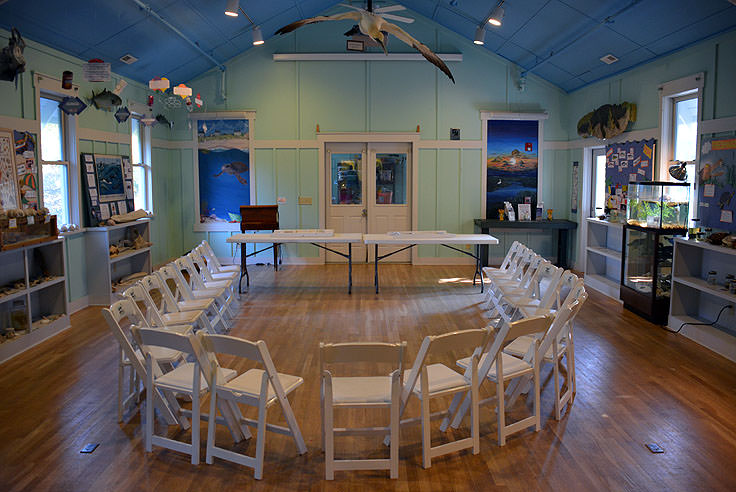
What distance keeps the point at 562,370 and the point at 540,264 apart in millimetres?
1456

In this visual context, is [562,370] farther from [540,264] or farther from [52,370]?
[52,370]

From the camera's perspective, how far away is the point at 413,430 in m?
Answer: 4.15

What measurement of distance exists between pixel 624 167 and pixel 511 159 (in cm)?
277

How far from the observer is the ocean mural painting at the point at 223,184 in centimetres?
A: 1134

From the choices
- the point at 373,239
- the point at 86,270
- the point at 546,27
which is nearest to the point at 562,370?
the point at 373,239

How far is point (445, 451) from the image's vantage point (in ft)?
11.9

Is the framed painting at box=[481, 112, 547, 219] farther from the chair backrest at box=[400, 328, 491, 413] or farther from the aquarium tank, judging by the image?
the chair backrest at box=[400, 328, 491, 413]

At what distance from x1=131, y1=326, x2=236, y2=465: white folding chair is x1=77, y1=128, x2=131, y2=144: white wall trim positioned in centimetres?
501

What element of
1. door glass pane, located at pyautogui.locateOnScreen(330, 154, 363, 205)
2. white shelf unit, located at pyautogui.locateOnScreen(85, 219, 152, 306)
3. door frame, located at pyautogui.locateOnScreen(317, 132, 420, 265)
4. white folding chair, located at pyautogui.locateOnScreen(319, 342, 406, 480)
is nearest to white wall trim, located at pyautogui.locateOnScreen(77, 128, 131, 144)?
white shelf unit, located at pyautogui.locateOnScreen(85, 219, 152, 306)

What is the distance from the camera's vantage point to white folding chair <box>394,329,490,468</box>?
3.42m

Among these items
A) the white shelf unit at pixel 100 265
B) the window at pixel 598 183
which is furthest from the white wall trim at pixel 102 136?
the window at pixel 598 183

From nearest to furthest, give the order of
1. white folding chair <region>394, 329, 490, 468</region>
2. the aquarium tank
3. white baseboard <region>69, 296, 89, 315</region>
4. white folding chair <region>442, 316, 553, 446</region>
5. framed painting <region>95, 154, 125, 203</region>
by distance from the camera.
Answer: white folding chair <region>394, 329, 490, 468</region>, white folding chair <region>442, 316, 553, 446</region>, the aquarium tank, white baseboard <region>69, 296, 89, 315</region>, framed painting <region>95, 154, 125, 203</region>

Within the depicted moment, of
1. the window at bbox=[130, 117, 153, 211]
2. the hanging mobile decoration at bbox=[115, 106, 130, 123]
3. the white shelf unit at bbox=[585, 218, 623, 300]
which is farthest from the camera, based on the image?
the window at bbox=[130, 117, 153, 211]

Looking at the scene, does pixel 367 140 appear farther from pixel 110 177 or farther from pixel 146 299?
pixel 146 299
